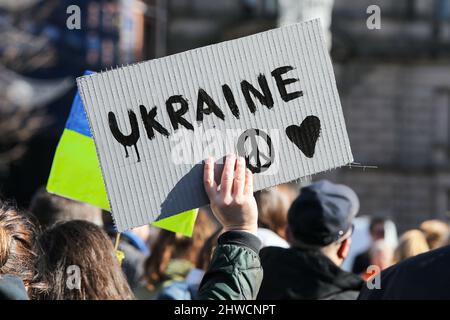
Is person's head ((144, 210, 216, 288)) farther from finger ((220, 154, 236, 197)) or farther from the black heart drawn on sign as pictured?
finger ((220, 154, 236, 197))

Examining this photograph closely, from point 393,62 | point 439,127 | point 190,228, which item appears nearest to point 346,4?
point 393,62

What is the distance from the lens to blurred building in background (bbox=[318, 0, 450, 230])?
28000mm

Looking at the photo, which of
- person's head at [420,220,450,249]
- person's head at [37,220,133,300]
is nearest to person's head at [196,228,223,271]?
person's head at [37,220,133,300]

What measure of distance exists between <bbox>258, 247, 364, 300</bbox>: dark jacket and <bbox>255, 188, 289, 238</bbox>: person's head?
97cm

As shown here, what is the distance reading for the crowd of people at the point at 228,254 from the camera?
2.82 metres

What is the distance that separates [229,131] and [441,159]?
2609cm

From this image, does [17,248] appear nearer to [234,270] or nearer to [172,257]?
[234,270]

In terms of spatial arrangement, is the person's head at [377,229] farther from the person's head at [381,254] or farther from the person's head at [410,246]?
the person's head at [410,246]

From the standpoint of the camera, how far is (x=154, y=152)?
2992 millimetres

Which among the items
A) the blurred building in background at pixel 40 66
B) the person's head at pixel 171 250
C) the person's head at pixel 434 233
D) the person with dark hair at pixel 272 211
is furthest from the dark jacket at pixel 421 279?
the blurred building in background at pixel 40 66

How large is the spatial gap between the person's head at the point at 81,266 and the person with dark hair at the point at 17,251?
341 mm

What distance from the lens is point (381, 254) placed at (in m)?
7.25

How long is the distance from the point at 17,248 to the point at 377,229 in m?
5.96
